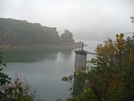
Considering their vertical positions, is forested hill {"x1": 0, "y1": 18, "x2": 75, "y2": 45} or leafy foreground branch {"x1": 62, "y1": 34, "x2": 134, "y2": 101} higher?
forested hill {"x1": 0, "y1": 18, "x2": 75, "y2": 45}

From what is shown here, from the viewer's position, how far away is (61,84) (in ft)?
29.2

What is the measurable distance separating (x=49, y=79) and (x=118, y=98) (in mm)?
8155

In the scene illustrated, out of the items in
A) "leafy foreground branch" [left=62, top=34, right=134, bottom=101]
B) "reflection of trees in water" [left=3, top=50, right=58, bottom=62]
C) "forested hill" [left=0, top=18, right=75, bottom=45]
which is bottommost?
"reflection of trees in water" [left=3, top=50, right=58, bottom=62]

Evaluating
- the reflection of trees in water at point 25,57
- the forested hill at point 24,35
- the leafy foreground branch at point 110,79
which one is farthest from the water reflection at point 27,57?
the leafy foreground branch at point 110,79

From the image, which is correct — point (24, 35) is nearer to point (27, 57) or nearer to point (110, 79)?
point (27, 57)

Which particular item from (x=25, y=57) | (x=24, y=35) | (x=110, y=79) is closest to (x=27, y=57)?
(x=25, y=57)

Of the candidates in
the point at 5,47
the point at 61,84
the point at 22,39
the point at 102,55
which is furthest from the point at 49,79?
the point at 22,39

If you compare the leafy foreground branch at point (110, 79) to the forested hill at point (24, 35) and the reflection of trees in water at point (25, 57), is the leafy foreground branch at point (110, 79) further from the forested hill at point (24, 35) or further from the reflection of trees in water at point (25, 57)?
the forested hill at point (24, 35)

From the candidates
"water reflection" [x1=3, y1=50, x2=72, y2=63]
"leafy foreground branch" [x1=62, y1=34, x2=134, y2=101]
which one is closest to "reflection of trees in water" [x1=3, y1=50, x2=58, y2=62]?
"water reflection" [x1=3, y1=50, x2=72, y2=63]

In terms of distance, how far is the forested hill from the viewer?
2856 cm

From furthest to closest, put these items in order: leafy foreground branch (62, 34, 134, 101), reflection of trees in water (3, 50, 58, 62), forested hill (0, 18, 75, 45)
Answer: forested hill (0, 18, 75, 45), reflection of trees in water (3, 50, 58, 62), leafy foreground branch (62, 34, 134, 101)

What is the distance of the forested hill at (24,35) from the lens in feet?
93.7

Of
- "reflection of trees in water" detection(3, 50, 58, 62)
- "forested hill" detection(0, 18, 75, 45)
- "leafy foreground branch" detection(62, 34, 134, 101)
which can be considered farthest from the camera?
"forested hill" detection(0, 18, 75, 45)

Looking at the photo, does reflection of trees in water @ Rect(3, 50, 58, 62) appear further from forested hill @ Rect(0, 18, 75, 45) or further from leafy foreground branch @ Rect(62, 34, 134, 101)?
leafy foreground branch @ Rect(62, 34, 134, 101)
